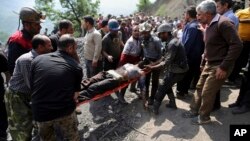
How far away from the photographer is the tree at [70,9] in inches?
1448

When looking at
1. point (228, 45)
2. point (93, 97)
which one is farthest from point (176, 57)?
point (93, 97)

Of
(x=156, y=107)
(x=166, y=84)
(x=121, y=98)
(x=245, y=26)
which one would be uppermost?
(x=245, y=26)

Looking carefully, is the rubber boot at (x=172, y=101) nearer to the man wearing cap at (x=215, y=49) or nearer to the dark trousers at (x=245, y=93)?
the man wearing cap at (x=215, y=49)

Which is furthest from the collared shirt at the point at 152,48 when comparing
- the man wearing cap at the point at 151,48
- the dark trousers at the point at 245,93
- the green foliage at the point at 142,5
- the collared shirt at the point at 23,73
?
the green foliage at the point at 142,5

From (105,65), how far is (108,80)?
1.42 meters

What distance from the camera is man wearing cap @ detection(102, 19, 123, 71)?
6379mm

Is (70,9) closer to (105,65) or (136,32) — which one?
(105,65)

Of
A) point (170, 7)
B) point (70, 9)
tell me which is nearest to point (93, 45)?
point (70, 9)

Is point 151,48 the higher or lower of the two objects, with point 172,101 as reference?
higher

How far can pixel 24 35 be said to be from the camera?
473 cm

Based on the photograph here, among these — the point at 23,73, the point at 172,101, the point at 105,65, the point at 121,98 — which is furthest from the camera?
the point at 105,65

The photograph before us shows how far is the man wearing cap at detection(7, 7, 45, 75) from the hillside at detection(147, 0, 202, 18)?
48378mm

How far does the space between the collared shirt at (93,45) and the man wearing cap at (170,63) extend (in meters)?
1.41

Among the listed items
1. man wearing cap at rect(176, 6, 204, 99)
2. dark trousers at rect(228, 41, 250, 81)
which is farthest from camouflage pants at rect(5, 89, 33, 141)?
dark trousers at rect(228, 41, 250, 81)
